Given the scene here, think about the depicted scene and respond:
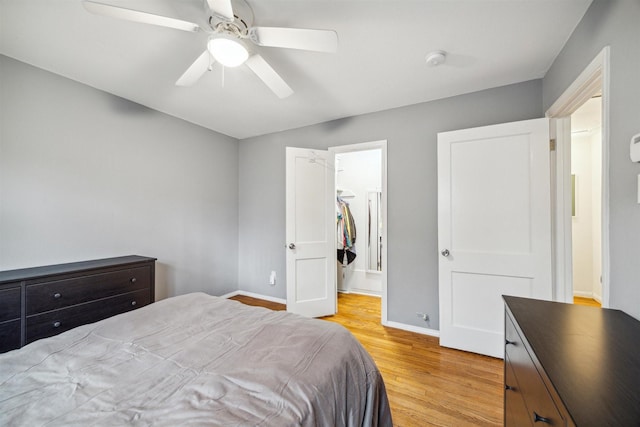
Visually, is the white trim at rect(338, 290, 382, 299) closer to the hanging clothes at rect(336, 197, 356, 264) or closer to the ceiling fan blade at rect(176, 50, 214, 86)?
the hanging clothes at rect(336, 197, 356, 264)

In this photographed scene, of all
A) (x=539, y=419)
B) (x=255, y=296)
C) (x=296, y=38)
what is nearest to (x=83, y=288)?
(x=255, y=296)

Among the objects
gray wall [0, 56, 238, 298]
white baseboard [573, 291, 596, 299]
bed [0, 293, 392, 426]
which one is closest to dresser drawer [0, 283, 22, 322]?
gray wall [0, 56, 238, 298]

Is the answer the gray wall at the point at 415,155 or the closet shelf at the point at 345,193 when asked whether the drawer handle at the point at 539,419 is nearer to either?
the gray wall at the point at 415,155

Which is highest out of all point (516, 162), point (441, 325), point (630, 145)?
point (516, 162)

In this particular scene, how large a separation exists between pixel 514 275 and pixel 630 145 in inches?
53.3

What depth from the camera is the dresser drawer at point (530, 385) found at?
0.65 metres

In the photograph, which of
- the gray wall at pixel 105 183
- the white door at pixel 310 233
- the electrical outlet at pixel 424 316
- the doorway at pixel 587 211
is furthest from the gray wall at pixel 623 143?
the gray wall at pixel 105 183

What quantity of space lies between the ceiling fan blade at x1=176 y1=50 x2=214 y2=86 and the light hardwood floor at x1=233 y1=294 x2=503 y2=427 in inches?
100

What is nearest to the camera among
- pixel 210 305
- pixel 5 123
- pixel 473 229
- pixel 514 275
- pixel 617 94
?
pixel 617 94

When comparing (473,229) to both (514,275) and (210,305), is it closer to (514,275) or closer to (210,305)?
(514,275)

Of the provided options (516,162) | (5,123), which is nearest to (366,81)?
(516,162)

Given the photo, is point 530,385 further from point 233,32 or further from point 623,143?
point 233,32

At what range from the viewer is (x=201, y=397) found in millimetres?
785

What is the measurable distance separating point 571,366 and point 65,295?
2.92 m
